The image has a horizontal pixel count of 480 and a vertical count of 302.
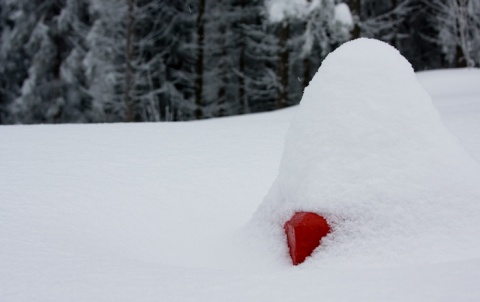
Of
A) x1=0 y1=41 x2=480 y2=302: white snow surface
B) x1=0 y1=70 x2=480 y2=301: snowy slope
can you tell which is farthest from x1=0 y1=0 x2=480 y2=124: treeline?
x1=0 y1=41 x2=480 y2=302: white snow surface

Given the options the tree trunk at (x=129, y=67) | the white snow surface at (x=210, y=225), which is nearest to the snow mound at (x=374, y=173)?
the white snow surface at (x=210, y=225)

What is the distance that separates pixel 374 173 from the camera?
277 cm

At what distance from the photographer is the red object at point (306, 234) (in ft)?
8.64

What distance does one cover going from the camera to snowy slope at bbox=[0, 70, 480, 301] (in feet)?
Result: 6.60

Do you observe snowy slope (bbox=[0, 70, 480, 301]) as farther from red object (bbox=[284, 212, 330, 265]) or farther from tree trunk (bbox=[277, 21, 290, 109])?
tree trunk (bbox=[277, 21, 290, 109])

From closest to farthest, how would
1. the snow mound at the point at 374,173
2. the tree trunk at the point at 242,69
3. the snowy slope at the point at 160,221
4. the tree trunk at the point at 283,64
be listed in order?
the snowy slope at the point at 160,221 → the snow mound at the point at 374,173 → the tree trunk at the point at 283,64 → the tree trunk at the point at 242,69

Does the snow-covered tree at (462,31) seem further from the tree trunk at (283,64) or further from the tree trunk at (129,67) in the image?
the tree trunk at (129,67)

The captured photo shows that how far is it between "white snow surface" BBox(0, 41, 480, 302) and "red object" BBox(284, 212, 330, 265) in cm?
5

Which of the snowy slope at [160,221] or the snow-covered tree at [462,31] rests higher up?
the snow-covered tree at [462,31]

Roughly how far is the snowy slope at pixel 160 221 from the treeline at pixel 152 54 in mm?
8742

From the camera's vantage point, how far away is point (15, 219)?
3.39 metres

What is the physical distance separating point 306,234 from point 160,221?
1.48 metres

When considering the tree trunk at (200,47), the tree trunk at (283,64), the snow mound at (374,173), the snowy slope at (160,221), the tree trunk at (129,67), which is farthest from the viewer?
the tree trunk at (200,47)

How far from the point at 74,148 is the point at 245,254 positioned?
11.2 ft
